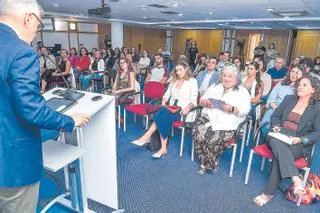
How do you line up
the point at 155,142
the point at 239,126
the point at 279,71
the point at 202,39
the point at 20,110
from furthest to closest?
the point at 202,39 < the point at 279,71 < the point at 155,142 < the point at 239,126 < the point at 20,110

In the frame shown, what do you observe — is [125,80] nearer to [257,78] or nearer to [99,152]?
[257,78]

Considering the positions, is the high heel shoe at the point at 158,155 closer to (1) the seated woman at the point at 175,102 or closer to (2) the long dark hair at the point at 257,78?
(1) the seated woman at the point at 175,102

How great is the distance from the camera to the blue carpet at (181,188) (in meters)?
2.22

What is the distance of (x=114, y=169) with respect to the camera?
192cm

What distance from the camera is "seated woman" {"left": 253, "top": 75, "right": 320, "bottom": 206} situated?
2191 millimetres

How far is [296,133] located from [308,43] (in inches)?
544

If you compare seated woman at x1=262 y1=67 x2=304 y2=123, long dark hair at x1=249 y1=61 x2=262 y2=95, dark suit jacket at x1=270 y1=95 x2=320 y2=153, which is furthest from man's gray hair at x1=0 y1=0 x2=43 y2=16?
long dark hair at x1=249 y1=61 x2=262 y2=95

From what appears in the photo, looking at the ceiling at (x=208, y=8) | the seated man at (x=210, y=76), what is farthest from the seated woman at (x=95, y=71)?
the seated man at (x=210, y=76)

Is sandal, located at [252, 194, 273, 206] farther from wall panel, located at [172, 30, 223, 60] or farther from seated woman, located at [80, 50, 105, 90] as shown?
wall panel, located at [172, 30, 223, 60]

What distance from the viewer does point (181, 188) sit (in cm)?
250

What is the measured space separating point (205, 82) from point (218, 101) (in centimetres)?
156

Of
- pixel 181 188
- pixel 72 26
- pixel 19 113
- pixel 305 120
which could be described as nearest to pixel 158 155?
pixel 181 188

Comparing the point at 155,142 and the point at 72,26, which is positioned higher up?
the point at 72,26

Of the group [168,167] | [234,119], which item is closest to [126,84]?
[168,167]
